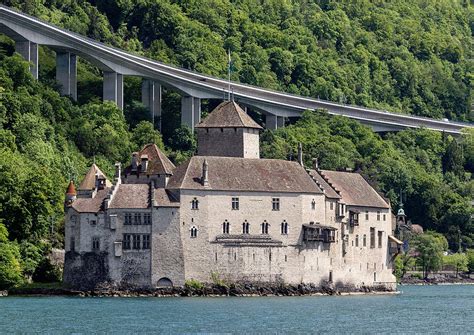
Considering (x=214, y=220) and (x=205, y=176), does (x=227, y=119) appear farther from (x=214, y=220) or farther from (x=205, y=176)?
(x=214, y=220)

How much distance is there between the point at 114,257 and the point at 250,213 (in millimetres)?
11079

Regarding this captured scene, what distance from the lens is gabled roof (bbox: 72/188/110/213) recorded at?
140 metres

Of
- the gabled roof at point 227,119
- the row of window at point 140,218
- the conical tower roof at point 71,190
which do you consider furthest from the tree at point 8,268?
the gabled roof at point 227,119

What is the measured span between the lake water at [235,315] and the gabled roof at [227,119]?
1603 centimetres

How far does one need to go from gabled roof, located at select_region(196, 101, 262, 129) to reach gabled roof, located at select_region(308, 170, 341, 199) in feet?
18.8

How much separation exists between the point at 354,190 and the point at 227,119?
12914 millimetres

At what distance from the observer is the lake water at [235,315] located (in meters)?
107

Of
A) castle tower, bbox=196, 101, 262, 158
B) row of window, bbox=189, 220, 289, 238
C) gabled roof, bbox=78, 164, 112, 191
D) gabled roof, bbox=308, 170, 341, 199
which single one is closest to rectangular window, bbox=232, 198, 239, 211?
row of window, bbox=189, 220, 289, 238

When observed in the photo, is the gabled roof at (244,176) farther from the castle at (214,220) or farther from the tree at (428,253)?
the tree at (428,253)

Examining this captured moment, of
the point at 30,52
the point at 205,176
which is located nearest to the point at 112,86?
the point at 30,52

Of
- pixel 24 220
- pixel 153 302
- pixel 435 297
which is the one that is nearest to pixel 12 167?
pixel 24 220

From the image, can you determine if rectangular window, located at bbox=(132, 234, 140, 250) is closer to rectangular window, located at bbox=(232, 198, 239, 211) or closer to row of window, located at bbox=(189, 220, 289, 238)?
row of window, located at bbox=(189, 220, 289, 238)

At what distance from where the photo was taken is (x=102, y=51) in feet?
644

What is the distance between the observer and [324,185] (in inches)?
5930
